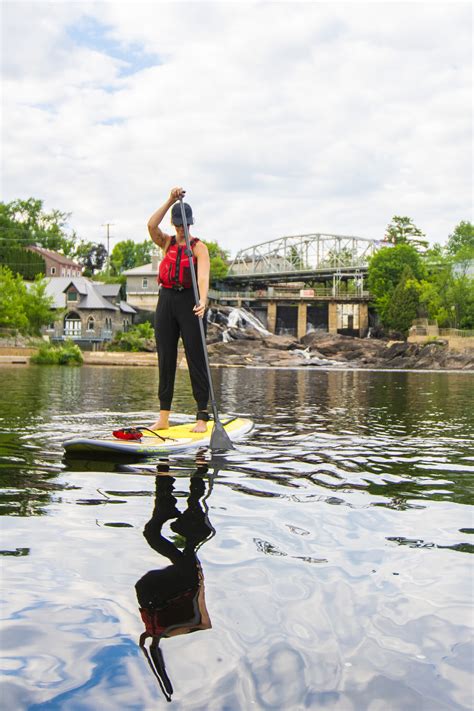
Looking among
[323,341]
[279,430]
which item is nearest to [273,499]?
[279,430]

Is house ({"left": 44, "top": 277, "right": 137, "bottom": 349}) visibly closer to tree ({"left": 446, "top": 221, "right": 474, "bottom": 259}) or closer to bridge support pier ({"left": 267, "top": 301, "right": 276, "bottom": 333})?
bridge support pier ({"left": 267, "top": 301, "right": 276, "bottom": 333})

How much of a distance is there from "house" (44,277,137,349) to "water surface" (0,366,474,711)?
71.3m

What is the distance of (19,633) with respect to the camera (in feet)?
8.86

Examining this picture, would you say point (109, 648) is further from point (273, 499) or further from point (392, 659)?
point (273, 499)

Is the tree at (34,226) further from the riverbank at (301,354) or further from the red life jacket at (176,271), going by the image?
the red life jacket at (176,271)

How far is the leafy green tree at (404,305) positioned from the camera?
75.8 metres

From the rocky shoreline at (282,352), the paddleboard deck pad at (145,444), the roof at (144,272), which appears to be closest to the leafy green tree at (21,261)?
the roof at (144,272)

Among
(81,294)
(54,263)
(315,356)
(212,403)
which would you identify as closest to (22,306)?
(81,294)

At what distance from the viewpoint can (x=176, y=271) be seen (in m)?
8.06

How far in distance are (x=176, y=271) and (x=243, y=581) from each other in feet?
17.1

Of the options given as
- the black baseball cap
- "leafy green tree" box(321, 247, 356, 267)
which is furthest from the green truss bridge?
the black baseball cap

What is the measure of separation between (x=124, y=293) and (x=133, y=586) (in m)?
89.9

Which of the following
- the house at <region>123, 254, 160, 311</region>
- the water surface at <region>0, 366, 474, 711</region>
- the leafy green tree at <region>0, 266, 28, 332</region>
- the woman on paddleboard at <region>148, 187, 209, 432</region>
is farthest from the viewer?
the house at <region>123, 254, 160, 311</region>

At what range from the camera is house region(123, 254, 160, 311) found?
8800 cm
